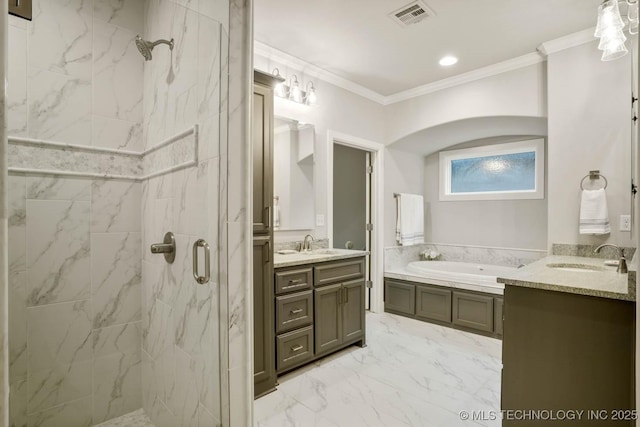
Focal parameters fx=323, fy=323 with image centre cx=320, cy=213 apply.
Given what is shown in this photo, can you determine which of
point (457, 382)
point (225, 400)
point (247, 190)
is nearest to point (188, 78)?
point (247, 190)

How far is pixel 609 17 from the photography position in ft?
5.62

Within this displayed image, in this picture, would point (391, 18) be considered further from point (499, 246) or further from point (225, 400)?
point (499, 246)

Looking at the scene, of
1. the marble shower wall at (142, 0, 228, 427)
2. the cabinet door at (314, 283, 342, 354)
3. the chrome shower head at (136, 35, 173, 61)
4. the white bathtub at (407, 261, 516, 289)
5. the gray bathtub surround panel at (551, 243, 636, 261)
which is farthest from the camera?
the white bathtub at (407, 261, 516, 289)

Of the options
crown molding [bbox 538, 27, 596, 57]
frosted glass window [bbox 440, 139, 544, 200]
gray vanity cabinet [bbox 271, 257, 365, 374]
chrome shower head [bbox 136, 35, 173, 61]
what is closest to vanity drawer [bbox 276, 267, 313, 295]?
gray vanity cabinet [bbox 271, 257, 365, 374]

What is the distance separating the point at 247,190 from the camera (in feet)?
4.16

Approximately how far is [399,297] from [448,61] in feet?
8.69

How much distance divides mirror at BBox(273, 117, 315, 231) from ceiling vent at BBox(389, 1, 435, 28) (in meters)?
1.20

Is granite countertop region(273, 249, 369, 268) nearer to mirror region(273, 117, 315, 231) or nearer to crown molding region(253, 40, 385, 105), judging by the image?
mirror region(273, 117, 315, 231)

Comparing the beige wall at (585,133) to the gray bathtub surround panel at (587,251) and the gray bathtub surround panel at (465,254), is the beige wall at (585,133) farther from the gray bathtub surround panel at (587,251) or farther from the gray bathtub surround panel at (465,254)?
the gray bathtub surround panel at (465,254)

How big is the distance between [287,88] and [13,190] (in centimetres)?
221

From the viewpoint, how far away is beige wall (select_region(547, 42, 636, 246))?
247 centimetres

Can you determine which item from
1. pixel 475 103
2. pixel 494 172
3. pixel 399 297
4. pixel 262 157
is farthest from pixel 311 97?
pixel 494 172

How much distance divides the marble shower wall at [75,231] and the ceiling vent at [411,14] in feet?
5.71

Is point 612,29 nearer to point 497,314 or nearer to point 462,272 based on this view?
point 497,314
